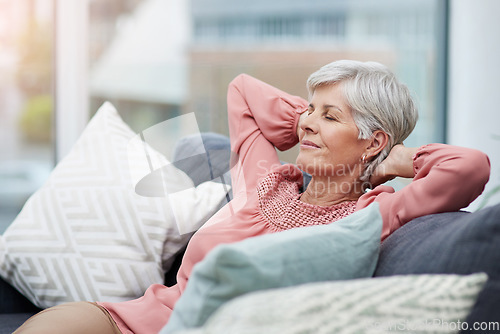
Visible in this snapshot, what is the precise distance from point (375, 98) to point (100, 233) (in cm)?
87

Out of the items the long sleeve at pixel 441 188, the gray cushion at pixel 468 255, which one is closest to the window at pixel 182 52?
the long sleeve at pixel 441 188

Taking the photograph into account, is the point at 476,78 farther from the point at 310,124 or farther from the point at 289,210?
the point at 289,210

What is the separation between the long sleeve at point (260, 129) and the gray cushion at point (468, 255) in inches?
25.4

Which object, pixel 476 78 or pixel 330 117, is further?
pixel 476 78

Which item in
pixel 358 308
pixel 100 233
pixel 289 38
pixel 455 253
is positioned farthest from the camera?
pixel 289 38

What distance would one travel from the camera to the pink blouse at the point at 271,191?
1154mm

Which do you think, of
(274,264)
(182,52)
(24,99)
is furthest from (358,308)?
(24,99)

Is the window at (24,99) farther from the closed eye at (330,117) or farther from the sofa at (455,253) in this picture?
the sofa at (455,253)

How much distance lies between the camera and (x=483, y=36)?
2.60 metres

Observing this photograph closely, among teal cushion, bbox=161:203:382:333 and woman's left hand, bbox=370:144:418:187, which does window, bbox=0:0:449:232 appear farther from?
teal cushion, bbox=161:203:382:333

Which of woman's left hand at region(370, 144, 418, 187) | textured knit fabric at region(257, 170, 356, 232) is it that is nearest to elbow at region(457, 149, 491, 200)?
woman's left hand at region(370, 144, 418, 187)

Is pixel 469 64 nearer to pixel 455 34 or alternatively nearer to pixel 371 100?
pixel 455 34

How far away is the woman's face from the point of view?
1375 mm

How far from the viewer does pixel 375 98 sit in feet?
4.45
